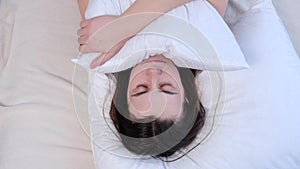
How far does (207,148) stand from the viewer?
36.6 inches

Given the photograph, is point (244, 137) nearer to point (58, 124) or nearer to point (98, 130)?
point (98, 130)

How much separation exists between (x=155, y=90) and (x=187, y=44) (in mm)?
145

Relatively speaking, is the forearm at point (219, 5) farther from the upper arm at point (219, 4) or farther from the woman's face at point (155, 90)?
the woman's face at point (155, 90)

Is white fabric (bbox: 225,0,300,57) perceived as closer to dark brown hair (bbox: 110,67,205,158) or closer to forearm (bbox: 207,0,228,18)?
forearm (bbox: 207,0,228,18)

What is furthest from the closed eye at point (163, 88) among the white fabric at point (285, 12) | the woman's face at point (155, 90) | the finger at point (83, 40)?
the white fabric at point (285, 12)

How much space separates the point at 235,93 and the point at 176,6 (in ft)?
0.89

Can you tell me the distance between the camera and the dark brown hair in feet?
3.06

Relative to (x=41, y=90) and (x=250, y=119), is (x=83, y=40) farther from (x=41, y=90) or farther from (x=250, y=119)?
(x=250, y=119)

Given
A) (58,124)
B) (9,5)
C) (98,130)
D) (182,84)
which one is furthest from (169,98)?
(9,5)

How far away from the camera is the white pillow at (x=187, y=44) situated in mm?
984

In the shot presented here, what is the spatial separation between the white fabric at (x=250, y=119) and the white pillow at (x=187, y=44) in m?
0.05

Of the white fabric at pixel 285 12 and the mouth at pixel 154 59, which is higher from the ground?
the mouth at pixel 154 59

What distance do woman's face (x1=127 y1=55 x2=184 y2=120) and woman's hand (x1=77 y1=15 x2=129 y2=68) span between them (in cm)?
9

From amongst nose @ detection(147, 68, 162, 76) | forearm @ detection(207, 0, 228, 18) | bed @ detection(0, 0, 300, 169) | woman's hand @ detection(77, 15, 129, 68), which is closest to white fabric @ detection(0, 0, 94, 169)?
bed @ detection(0, 0, 300, 169)
